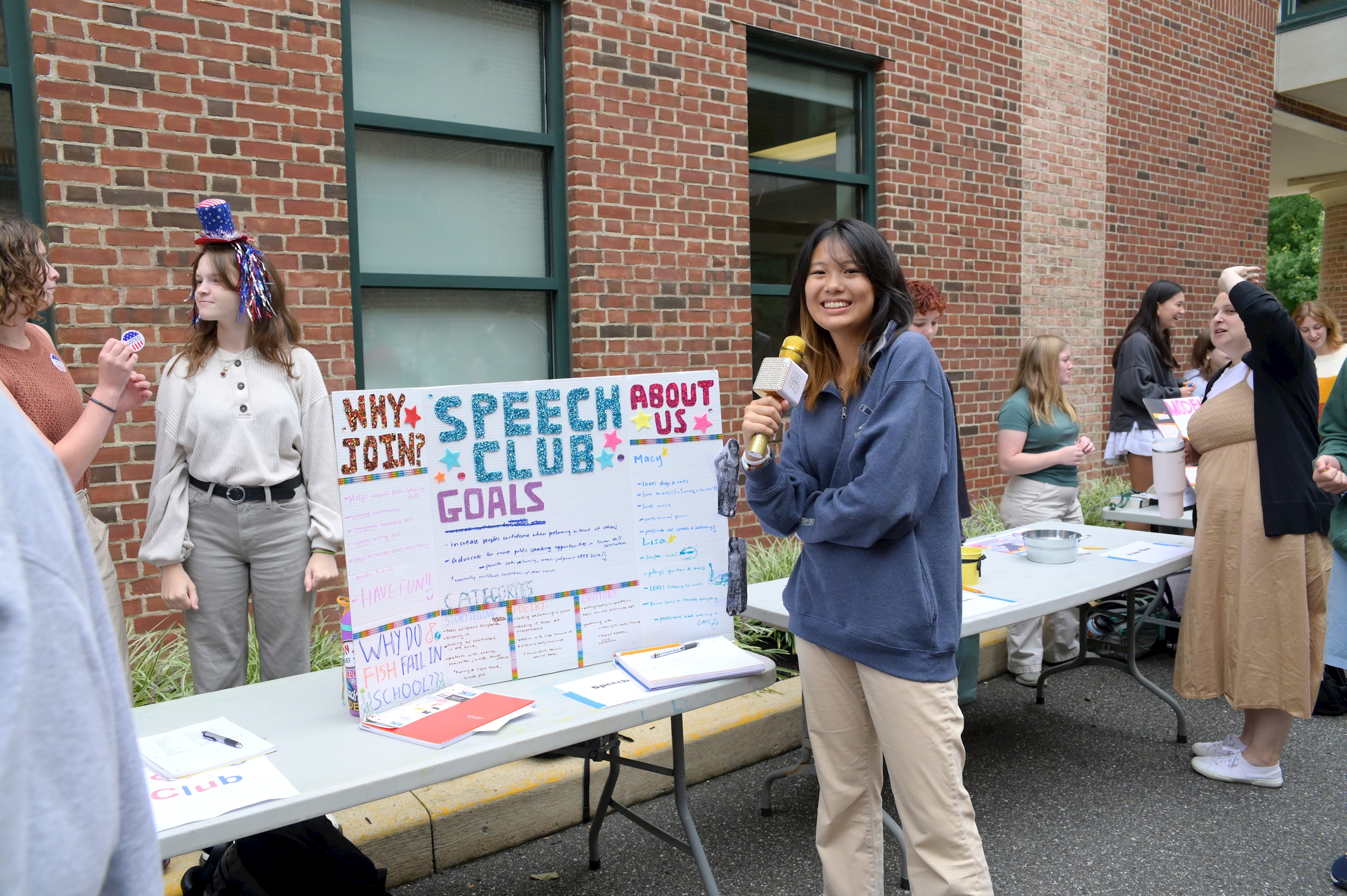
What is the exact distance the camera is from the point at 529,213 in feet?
18.4

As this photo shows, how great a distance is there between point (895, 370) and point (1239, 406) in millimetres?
2298

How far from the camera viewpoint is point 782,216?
6.80 m

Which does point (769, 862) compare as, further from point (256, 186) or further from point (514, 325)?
point (256, 186)

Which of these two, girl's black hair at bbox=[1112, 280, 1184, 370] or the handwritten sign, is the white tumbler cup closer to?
girl's black hair at bbox=[1112, 280, 1184, 370]

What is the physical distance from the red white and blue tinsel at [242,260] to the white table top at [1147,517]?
4493mm

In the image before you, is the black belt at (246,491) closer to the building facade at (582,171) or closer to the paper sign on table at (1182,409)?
the building facade at (582,171)

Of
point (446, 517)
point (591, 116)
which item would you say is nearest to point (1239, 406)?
point (446, 517)

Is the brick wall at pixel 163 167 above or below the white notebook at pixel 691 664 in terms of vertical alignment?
above

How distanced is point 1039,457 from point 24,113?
5.13m

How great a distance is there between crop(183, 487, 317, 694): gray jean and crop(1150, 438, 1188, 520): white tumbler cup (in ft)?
12.8

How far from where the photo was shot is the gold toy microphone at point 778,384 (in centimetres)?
236

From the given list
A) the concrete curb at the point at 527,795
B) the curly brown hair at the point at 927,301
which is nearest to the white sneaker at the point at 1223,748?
the concrete curb at the point at 527,795

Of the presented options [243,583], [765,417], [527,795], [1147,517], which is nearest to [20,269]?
[243,583]

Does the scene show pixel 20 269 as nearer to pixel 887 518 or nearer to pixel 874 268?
pixel 874 268
